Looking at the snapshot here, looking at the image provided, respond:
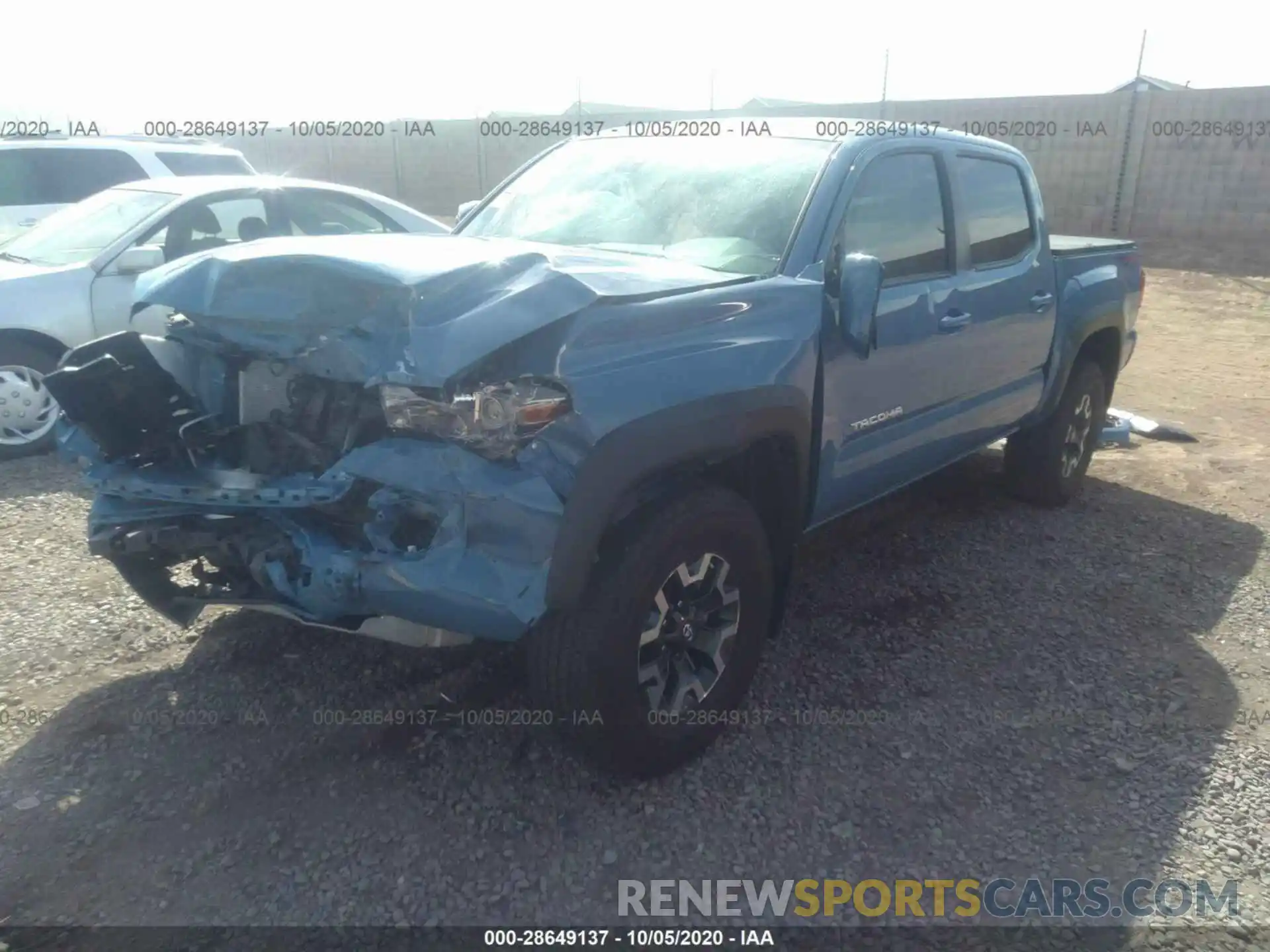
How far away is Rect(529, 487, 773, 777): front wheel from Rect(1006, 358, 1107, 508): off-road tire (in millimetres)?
2837

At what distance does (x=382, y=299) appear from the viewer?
2611mm

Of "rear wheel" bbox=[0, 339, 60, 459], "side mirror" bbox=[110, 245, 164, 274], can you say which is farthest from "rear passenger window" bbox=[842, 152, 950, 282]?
"rear wheel" bbox=[0, 339, 60, 459]

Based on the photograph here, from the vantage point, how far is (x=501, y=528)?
248 cm

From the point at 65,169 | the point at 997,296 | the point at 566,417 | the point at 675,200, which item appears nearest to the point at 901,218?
the point at 997,296

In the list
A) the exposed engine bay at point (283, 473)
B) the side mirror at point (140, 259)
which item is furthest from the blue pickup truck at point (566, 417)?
the side mirror at point (140, 259)

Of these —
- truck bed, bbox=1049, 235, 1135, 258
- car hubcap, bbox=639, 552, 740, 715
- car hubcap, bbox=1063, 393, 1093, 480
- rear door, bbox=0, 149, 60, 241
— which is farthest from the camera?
rear door, bbox=0, 149, 60, 241

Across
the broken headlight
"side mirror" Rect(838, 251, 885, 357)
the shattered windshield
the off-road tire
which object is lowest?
the off-road tire

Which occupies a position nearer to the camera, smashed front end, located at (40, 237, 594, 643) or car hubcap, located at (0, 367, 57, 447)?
smashed front end, located at (40, 237, 594, 643)

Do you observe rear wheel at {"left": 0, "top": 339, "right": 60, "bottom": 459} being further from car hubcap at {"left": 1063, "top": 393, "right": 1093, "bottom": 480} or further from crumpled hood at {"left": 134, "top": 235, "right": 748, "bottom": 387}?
car hubcap at {"left": 1063, "top": 393, "right": 1093, "bottom": 480}

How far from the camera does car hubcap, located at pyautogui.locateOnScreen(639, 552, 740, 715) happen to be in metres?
2.95

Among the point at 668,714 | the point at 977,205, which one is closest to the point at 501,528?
the point at 668,714

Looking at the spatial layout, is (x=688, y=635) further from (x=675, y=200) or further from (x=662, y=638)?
(x=675, y=200)

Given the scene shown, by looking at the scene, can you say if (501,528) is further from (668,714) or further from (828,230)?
(828,230)

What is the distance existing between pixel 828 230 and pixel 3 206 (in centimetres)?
798
